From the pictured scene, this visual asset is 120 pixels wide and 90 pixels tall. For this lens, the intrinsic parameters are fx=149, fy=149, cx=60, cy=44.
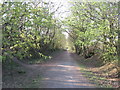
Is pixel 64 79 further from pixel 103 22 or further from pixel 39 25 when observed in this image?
pixel 103 22

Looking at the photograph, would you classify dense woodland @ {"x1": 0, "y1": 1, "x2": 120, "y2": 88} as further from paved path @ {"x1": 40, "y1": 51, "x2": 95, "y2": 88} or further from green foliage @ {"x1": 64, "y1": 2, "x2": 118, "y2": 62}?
paved path @ {"x1": 40, "y1": 51, "x2": 95, "y2": 88}

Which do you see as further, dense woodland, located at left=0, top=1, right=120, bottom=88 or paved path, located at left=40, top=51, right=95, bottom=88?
paved path, located at left=40, top=51, right=95, bottom=88

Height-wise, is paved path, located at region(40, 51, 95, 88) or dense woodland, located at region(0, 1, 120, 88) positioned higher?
dense woodland, located at region(0, 1, 120, 88)

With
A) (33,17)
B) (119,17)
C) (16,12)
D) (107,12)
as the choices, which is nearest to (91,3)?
(107,12)

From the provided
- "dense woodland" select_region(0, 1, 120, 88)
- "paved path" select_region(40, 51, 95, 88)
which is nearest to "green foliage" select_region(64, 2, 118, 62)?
"dense woodland" select_region(0, 1, 120, 88)

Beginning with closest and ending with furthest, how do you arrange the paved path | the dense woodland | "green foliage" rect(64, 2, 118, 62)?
the dense woodland → the paved path → "green foliage" rect(64, 2, 118, 62)

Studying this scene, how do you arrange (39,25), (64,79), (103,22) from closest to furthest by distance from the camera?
(39,25)
(64,79)
(103,22)

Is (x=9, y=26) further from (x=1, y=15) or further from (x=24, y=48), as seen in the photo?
(x=24, y=48)

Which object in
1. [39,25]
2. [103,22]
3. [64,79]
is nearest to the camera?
[39,25]

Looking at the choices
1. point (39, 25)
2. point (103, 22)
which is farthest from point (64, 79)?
point (103, 22)

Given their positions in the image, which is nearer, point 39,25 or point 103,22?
point 39,25

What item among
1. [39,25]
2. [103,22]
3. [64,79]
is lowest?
[64,79]

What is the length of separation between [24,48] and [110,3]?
7.90 metres

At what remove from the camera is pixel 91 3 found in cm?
1360
